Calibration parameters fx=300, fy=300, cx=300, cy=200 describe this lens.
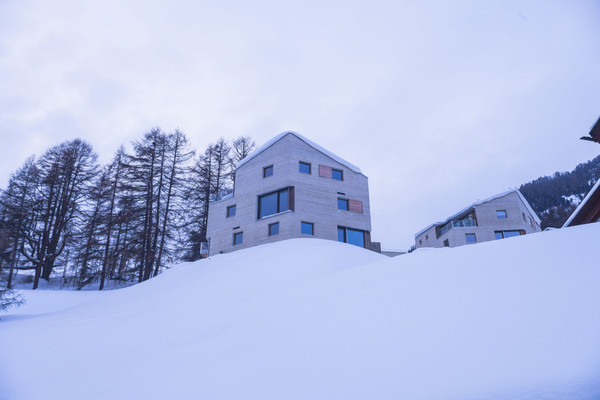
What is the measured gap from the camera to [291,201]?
19.7m

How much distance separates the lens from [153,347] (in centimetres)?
523

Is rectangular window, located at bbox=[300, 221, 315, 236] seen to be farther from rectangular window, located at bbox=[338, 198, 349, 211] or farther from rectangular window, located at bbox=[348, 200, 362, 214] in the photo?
rectangular window, located at bbox=[348, 200, 362, 214]

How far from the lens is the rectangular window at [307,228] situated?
19391 millimetres

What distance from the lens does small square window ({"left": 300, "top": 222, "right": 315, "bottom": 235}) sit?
765 inches

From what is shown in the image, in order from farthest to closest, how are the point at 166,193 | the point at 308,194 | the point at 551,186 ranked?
the point at 551,186 → the point at 166,193 → the point at 308,194

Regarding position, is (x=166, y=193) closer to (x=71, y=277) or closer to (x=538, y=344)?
(x=71, y=277)

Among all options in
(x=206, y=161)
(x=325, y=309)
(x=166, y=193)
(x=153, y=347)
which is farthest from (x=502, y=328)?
(x=206, y=161)

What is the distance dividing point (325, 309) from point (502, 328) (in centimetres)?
271

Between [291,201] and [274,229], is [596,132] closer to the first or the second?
[291,201]

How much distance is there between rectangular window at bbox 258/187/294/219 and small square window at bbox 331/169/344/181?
3.69 metres

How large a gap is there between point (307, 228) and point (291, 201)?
6.74ft

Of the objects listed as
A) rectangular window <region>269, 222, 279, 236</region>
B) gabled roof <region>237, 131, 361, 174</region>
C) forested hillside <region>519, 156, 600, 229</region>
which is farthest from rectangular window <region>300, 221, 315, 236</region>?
forested hillside <region>519, 156, 600, 229</region>

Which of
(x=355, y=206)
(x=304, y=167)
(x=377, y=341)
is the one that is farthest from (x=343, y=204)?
(x=377, y=341)

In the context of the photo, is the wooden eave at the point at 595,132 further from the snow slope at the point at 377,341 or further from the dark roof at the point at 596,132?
the snow slope at the point at 377,341
